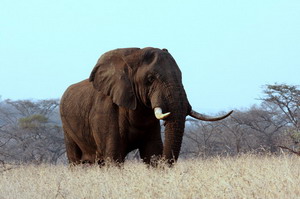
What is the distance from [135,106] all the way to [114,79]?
2.29 feet

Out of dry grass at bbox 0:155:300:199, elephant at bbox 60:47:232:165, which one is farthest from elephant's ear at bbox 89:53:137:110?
dry grass at bbox 0:155:300:199

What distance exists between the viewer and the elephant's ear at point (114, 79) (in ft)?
30.2

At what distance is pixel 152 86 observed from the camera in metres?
8.92

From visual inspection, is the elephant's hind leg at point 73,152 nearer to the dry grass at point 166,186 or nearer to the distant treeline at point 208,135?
the dry grass at point 166,186

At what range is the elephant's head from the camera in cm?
868

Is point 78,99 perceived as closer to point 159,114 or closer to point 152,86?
point 152,86

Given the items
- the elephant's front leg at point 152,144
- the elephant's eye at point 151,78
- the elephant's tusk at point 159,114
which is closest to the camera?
the elephant's tusk at point 159,114

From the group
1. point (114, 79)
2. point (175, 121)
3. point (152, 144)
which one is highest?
point (114, 79)

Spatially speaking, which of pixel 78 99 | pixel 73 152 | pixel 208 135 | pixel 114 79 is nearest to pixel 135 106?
pixel 114 79

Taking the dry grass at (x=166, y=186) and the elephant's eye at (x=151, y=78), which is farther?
the elephant's eye at (x=151, y=78)

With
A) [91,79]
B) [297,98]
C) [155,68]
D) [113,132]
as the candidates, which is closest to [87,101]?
[91,79]

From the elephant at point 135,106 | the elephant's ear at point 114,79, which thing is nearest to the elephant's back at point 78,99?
the elephant at point 135,106

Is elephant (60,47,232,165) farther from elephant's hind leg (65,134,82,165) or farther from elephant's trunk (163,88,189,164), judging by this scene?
elephant's hind leg (65,134,82,165)

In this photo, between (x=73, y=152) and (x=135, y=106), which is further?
(x=73, y=152)
